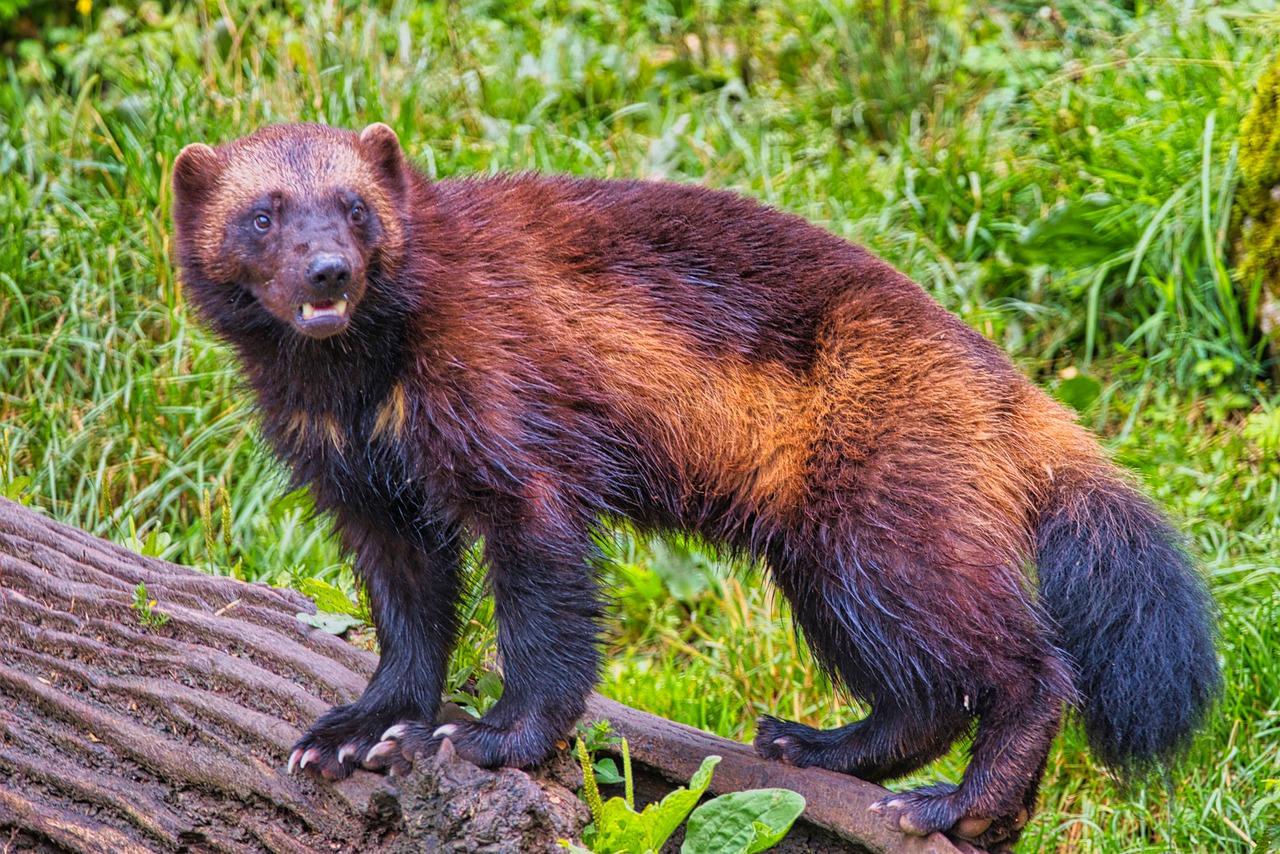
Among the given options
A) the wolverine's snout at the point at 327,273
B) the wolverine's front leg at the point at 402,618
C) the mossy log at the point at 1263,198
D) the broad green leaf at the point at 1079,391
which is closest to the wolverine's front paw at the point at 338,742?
the wolverine's front leg at the point at 402,618

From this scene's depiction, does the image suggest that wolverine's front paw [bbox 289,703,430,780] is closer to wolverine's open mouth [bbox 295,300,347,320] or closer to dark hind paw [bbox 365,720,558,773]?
dark hind paw [bbox 365,720,558,773]

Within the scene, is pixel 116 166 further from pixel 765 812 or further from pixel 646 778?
pixel 765 812

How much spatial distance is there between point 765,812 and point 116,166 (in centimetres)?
485

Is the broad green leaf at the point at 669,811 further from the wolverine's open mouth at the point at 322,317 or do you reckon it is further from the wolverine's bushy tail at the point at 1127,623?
the wolverine's open mouth at the point at 322,317

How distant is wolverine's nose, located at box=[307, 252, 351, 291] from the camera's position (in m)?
3.06

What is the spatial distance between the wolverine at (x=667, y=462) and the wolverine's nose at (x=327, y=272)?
1 cm

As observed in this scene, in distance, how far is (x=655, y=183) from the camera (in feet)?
12.8

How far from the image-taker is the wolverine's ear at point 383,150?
340 cm

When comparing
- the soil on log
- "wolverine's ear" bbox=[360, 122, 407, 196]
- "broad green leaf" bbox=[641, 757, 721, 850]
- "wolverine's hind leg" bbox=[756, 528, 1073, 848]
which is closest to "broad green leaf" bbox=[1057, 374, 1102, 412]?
"wolverine's hind leg" bbox=[756, 528, 1073, 848]

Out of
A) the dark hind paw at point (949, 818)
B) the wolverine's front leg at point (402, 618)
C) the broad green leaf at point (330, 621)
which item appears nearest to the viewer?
the dark hind paw at point (949, 818)

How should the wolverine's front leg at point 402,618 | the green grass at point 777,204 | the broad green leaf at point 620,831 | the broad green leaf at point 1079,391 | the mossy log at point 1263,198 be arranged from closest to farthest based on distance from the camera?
the broad green leaf at point 620,831, the wolverine's front leg at point 402,618, the green grass at point 777,204, the mossy log at point 1263,198, the broad green leaf at point 1079,391

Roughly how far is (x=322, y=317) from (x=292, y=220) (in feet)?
0.95

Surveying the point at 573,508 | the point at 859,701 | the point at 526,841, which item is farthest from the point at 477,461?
the point at 859,701

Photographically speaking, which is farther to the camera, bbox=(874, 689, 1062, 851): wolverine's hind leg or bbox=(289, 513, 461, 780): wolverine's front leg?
bbox=(289, 513, 461, 780): wolverine's front leg
